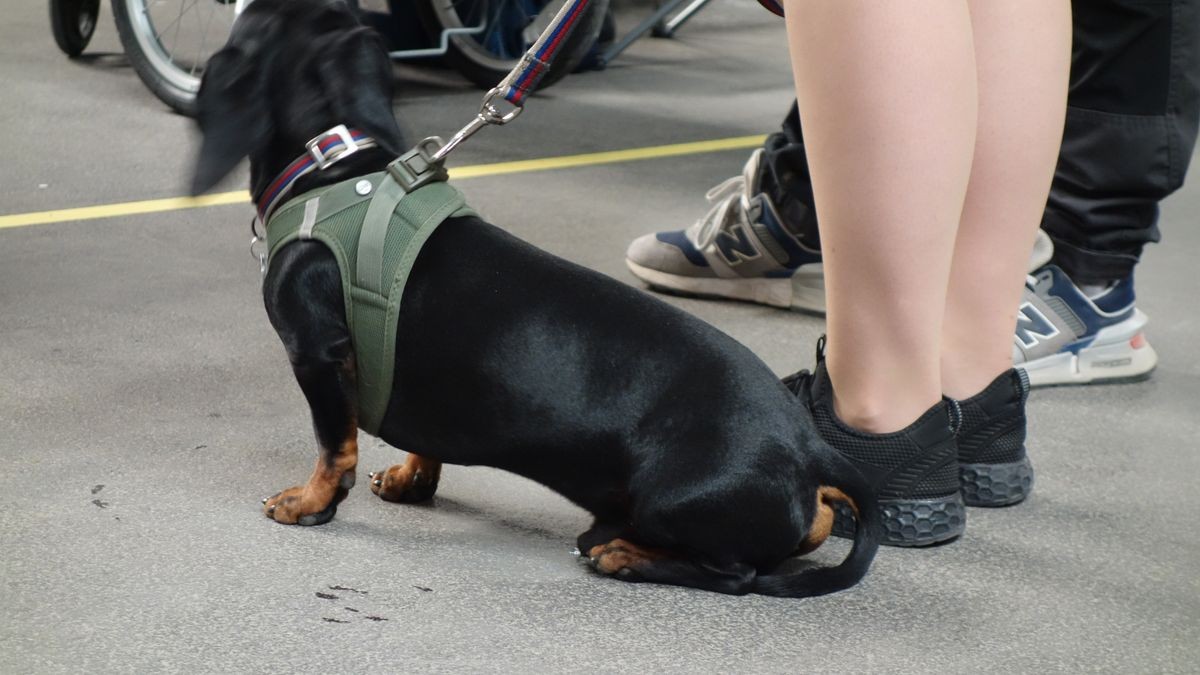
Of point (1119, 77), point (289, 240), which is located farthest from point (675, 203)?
point (289, 240)

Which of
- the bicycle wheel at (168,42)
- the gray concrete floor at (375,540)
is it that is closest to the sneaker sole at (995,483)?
the gray concrete floor at (375,540)

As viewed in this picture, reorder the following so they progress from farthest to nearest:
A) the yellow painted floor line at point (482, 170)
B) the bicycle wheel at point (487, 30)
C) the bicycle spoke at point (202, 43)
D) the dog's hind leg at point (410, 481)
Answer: the bicycle wheel at point (487, 30) < the bicycle spoke at point (202, 43) < the yellow painted floor line at point (482, 170) < the dog's hind leg at point (410, 481)

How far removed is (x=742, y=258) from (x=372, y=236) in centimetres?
119

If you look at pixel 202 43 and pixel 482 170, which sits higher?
pixel 202 43

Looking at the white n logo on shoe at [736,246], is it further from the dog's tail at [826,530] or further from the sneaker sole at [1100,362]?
the dog's tail at [826,530]

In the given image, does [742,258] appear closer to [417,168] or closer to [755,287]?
[755,287]

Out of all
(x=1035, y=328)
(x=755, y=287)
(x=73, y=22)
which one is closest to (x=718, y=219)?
(x=755, y=287)

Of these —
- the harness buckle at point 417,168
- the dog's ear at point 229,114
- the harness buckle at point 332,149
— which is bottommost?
the harness buckle at point 417,168

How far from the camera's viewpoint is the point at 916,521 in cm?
163

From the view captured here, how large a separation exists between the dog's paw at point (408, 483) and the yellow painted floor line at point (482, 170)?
0.71 meters

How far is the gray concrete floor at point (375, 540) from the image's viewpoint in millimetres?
1348

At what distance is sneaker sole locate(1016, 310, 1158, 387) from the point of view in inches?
87.3

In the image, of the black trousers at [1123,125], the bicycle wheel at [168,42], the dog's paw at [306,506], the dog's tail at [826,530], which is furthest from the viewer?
the bicycle wheel at [168,42]

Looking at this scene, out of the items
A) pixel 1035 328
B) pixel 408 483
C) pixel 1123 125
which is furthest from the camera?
pixel 1035 328
